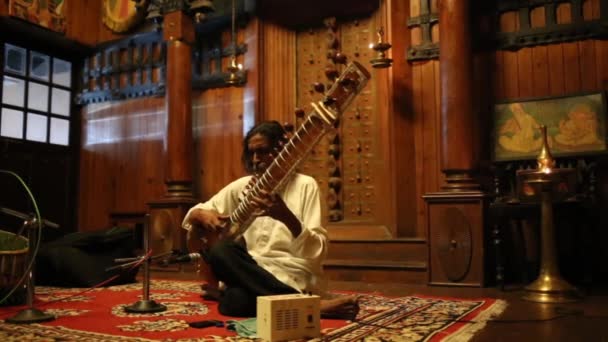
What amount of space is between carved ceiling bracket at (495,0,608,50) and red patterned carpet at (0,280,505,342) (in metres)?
1.94

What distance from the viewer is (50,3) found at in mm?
5473

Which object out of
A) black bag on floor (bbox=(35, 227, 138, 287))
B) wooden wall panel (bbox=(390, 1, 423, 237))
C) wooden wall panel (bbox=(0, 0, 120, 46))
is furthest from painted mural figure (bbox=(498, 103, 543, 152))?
wooden wall panel (bbox=(0, 0, 120, 46))

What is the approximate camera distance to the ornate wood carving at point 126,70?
5.48 metres

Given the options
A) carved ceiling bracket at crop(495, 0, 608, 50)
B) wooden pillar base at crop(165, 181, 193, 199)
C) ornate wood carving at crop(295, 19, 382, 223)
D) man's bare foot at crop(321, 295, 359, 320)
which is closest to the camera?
man's bare foot at crop(321, 295, 359, 320)

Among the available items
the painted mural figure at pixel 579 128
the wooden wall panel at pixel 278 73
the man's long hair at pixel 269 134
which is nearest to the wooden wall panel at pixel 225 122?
the wooden wall panel at pixel 278 73

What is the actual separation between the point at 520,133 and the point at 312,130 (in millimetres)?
2224

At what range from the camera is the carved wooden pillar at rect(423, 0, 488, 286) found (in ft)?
10.8

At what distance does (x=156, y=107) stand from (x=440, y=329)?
420 centimetres

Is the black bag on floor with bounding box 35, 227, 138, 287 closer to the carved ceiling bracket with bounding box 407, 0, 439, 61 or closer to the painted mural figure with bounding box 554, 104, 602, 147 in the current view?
the carved ceiling bracket with bounding box 407, 0, 439, 61

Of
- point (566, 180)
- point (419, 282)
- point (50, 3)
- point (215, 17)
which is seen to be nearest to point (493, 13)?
point (566, 180)

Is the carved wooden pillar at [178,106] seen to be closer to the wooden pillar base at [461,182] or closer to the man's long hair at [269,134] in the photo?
the wooden pillar base at [461,182]

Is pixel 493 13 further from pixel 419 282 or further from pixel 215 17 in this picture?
pixel 215 17

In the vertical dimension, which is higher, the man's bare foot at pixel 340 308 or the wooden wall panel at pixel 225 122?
the wooden wall panel at pixel 225 122

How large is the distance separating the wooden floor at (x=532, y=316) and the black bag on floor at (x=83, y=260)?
1439 mm
